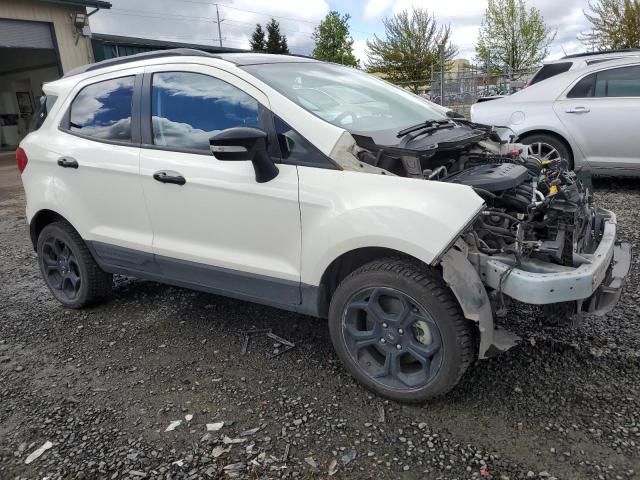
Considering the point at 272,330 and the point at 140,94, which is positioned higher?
the point at 140,94

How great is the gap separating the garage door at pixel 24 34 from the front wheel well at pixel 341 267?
14597 millimetres

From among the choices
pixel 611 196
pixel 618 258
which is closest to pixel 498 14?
pixel 611 196

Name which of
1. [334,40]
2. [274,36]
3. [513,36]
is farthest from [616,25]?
[274,36]

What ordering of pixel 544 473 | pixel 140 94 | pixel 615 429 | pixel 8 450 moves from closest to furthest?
pixel 544 473 < pixel 615 429 < pixel 8 450 < pixel 140 94

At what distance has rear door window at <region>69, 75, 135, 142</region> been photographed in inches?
→ 138

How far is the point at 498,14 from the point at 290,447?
3353 centimetres

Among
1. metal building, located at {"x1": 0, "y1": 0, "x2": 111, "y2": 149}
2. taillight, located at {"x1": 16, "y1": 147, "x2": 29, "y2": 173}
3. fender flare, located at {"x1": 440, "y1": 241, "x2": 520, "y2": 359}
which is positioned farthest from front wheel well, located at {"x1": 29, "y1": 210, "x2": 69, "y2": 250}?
metal building, located at {"x1": 0, "y1": 0, "x2": 111, "y2": 149}

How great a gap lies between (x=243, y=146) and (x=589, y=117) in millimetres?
5469

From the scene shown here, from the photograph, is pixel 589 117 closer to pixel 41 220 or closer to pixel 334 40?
pixel 41 220

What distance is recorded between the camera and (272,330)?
356cm

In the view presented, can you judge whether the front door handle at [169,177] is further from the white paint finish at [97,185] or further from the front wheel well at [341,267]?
the front wheel well at [341,267]

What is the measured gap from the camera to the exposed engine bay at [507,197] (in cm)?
252

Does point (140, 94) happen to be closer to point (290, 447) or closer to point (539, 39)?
point (290, 447)

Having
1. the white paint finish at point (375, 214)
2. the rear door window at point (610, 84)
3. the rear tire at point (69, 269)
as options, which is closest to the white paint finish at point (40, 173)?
the rear tire at point (69, 269)
